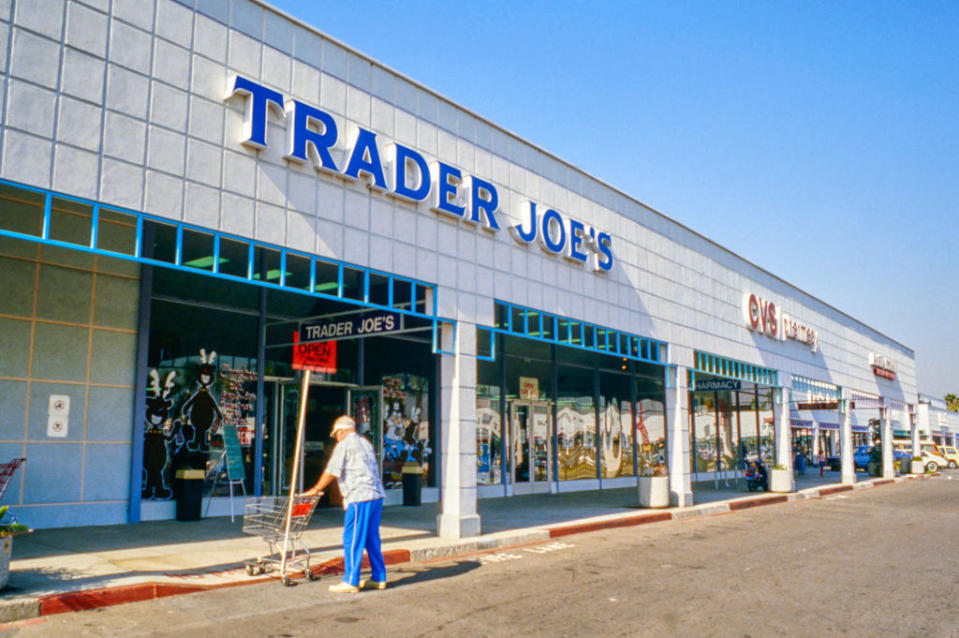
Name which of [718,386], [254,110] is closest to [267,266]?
[254,110]

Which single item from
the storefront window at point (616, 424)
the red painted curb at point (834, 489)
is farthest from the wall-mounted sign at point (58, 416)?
the red painted curb at point (834, 489)

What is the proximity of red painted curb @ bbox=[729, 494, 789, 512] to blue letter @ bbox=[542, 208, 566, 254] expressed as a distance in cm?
876

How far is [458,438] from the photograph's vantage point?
1288cm

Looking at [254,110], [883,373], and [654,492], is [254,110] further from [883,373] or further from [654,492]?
[883,373]

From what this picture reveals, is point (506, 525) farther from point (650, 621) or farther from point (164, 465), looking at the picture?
point (650, 621)

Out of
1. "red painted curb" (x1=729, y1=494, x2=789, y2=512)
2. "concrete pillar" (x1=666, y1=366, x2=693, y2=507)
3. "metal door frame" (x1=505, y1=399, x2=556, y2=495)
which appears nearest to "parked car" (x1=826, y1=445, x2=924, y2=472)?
"red painted curb" (x1=729, y1=494, x2=789, y2=512)

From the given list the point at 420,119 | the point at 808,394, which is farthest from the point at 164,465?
the point at 808,394

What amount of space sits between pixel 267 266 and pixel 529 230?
202 inches

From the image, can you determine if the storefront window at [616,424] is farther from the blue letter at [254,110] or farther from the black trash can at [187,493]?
the blue letter at [254,110]

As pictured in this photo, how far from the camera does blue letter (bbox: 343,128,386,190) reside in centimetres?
1175

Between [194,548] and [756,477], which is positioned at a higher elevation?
[756,477]

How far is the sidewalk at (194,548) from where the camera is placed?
7.81m

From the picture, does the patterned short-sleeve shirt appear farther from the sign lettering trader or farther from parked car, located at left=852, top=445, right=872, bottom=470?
parked car, located at left=852, top=445, right=872, bottom=470

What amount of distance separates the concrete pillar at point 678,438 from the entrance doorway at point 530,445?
415 centimetres
